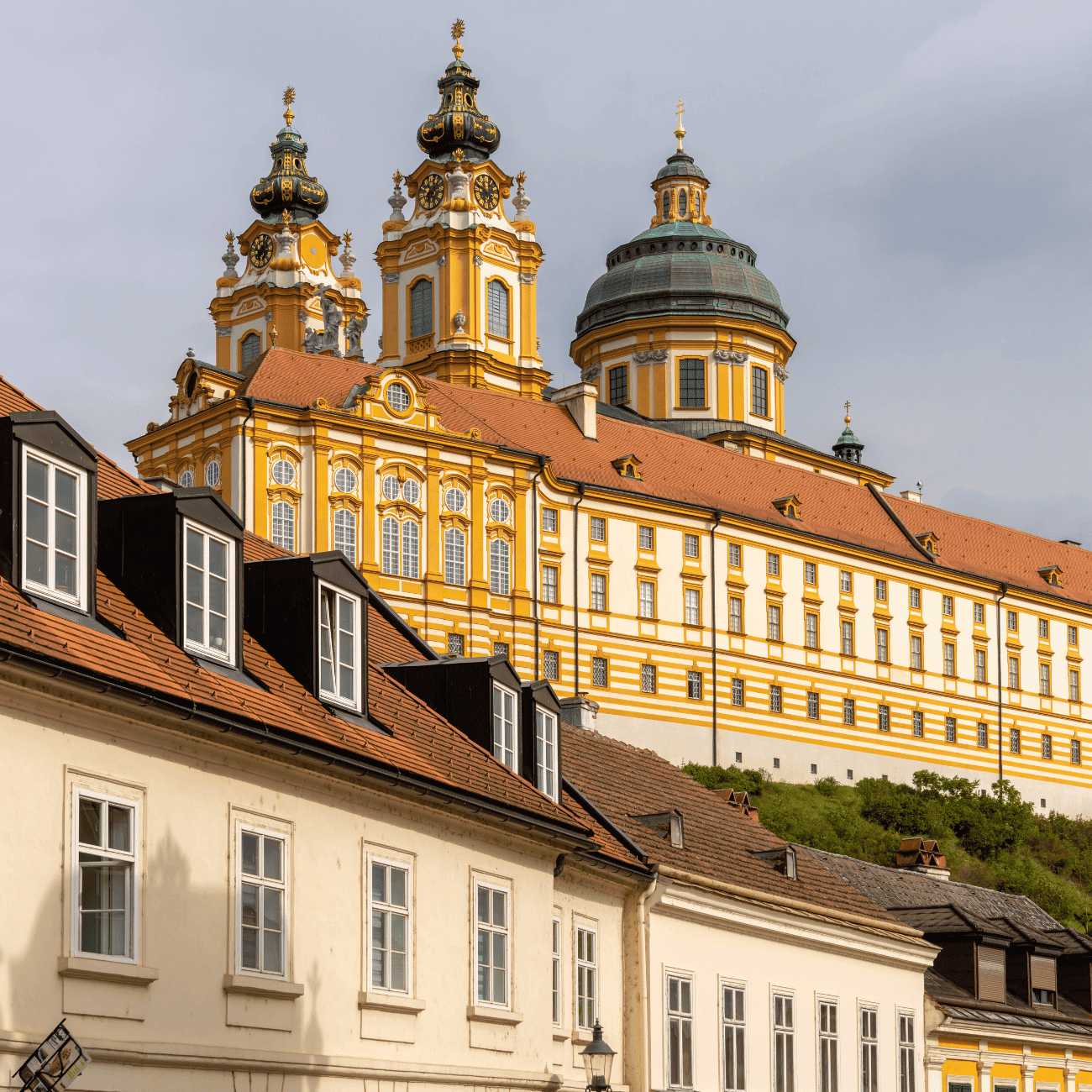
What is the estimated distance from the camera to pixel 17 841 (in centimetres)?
1298

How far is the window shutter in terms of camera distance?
105 ft

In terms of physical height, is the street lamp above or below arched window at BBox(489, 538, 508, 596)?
below

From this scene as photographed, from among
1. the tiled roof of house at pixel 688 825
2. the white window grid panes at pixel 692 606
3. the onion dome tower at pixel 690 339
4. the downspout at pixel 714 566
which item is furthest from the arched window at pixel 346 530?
the tiled roof of house at pixel 688 825

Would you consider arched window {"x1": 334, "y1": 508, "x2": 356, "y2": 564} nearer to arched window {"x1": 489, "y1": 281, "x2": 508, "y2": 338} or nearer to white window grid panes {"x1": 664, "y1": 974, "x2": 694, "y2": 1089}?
arched window {"x1": 489, "y1": 281, "x2": 508, "y2": 338}

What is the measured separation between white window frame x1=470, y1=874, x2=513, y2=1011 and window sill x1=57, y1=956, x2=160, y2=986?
5338mm

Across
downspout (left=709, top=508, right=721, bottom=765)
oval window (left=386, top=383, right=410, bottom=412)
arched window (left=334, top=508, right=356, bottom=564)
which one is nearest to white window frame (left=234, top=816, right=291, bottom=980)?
arched window (left=334, top=508, right=356, bottom=564)

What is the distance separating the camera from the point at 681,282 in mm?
103938

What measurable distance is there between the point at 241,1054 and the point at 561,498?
205 ft

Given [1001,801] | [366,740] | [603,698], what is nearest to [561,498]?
[603,698]

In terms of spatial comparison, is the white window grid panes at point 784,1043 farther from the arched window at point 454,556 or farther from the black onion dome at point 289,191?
the black onion dome at point 289,191

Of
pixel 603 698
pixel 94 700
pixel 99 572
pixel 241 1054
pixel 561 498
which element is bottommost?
pixel 241 1054

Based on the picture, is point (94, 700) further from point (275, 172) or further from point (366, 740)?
point (275, 172)

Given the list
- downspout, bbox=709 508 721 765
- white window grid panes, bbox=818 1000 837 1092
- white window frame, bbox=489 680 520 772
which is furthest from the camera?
downspout, bbox=709 508 721 765

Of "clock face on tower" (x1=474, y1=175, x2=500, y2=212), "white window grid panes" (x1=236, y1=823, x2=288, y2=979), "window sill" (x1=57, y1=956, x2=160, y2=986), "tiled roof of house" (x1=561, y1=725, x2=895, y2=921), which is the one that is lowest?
"window sill" (x1=57, y1=956, x2=160, y2=986)
